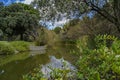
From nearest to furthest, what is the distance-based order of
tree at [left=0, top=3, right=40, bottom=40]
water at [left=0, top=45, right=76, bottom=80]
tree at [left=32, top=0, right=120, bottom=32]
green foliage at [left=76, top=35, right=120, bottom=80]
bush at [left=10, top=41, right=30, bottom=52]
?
1. green foliage at [left=76, top=35, right=120, bottom=80]
2. tree at [left=32, top=0, right=120, bottom=32]
3. water at [left=0, top=45, right=76, bottom=80]
4. bush at [left=10, top=41, right=30, bottom=52]
5. tree at [left=0, top=3, right=40, bottom=40]

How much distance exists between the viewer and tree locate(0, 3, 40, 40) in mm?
32250

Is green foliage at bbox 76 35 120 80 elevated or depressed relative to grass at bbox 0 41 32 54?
elevated

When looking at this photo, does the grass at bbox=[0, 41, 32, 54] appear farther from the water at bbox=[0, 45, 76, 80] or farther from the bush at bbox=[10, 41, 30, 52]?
the water at bbox=[0, 45, 76, 80]

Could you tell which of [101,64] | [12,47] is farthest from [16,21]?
[101,64]

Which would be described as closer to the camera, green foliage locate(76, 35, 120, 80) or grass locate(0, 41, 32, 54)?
green foliage locate(76, 35, 120, 80)

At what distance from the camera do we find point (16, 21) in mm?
32344

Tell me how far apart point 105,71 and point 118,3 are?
3.87m

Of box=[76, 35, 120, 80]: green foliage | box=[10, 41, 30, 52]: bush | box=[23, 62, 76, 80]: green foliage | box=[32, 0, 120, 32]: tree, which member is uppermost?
box=[32, 0, 120, 32]: tree

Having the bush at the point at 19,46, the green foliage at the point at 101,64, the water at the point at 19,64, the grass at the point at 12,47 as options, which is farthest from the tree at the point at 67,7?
the bush at the point at 19,46

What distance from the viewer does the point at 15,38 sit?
36.8 m

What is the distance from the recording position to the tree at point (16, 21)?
106 ft

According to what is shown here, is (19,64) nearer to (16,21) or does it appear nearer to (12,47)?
(12,47)

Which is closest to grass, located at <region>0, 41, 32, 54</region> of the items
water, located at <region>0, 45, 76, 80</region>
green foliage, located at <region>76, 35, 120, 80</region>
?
water, located at <region>0, 45, 76, 80</region>

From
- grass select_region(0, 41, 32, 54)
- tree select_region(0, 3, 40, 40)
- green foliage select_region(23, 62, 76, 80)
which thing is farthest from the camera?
tree select_region(0, 3, 40, 40)
